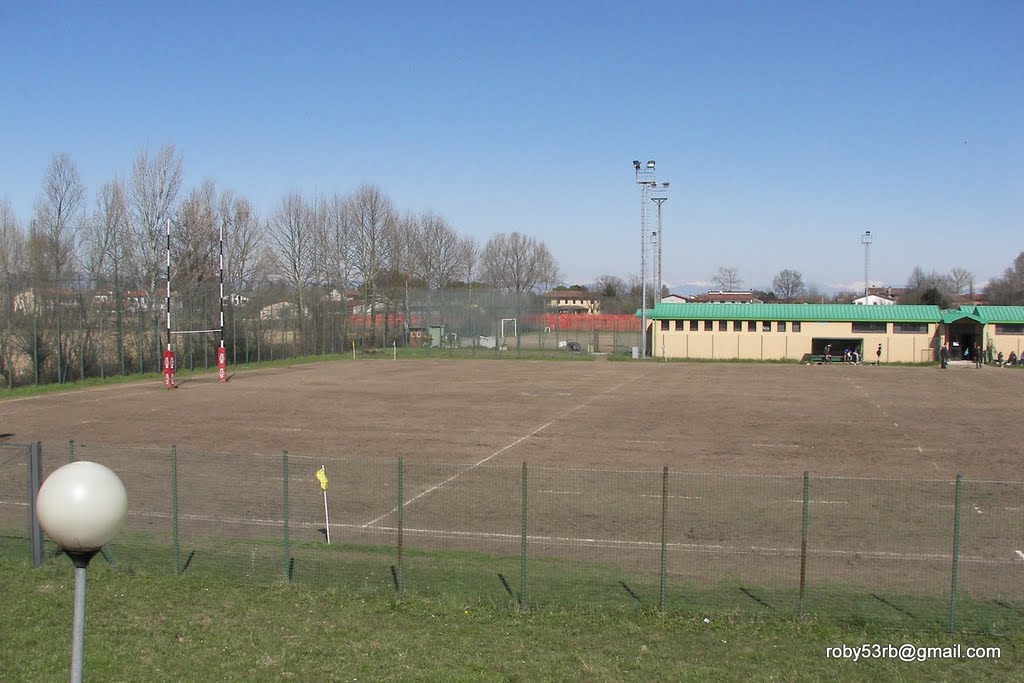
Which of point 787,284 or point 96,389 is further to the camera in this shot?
point 787,284

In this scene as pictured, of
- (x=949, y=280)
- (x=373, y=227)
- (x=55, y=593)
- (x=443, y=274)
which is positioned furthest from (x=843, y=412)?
(x=949, y=280)

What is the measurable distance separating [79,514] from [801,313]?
218 ft

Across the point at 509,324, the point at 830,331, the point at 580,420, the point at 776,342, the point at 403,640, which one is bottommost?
the point at 580,420

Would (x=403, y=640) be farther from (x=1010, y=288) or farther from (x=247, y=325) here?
(x=1010, y=288)

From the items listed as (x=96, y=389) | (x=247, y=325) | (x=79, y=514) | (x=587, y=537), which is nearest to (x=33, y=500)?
(x=587, y=537)

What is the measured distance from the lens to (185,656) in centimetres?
887

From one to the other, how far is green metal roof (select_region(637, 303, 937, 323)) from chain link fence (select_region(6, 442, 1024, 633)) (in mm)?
48746

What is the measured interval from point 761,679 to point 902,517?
8.89 meters

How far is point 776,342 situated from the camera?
66.3 metres

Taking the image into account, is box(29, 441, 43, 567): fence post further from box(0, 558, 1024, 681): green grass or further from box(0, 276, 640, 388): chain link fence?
box(0, 276, 640, 388): chain link fence

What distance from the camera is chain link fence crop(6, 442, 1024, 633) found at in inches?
446

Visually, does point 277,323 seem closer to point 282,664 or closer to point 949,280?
point 282,664

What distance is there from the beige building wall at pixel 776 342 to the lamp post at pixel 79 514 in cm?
6385

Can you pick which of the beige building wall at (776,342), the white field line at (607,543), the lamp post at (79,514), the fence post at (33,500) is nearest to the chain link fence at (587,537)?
the white field line at (607,543)
